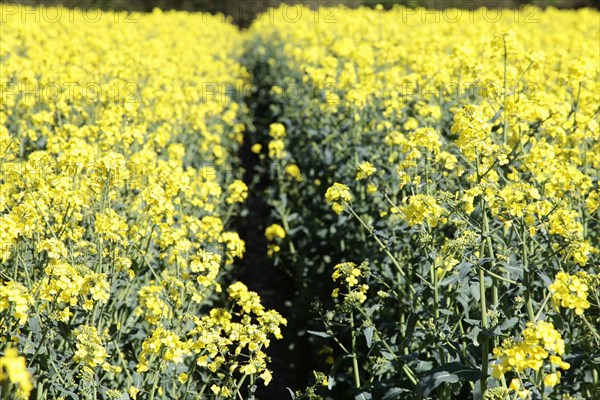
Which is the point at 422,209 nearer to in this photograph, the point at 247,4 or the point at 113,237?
the point at 113,237

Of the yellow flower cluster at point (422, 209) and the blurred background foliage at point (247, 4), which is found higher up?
the blurred background foliage at point (247, 4)

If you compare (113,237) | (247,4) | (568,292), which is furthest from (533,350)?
(247,4)

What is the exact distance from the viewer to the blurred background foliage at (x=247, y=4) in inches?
952

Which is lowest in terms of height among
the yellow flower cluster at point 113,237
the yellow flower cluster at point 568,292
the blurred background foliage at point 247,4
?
the yellow flower cluster at point 113,237

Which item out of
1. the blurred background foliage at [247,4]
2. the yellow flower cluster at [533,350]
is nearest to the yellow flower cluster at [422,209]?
the yellow flower cluster at [533,350]

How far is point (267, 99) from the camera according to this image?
39.0ft

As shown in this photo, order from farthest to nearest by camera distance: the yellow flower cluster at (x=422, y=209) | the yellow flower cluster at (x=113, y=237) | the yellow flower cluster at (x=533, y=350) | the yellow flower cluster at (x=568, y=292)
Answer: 1. the yellow flower cluster at (x=422, y=209)
2. the yellow flower cluster at (x=113, y=237)
3. the yellow flower cluster at (x=568, y=292)
4. the yellow flower cluster at (x=533, y=350)

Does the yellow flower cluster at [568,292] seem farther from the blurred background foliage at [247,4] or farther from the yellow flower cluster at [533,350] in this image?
the blurred background foliage at [247,4]

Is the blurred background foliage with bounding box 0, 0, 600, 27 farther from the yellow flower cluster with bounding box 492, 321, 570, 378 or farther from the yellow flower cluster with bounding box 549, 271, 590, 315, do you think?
the yellow flower cluster with bounding box 492, 321, 570, 378

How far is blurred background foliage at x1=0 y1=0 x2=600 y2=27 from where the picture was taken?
24.2m

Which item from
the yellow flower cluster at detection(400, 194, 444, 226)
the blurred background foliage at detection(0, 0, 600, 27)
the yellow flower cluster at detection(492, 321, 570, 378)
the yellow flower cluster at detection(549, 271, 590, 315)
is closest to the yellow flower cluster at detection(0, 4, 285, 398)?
the yellow flower cluster at detection(400, 194, 444, 226)

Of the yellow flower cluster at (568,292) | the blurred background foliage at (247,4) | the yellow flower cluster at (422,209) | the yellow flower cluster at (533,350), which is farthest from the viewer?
the blurred background foliage at (247,4)

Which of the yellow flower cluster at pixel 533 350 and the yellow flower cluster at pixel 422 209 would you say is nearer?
the yellow flower cluster at pixel 533 350

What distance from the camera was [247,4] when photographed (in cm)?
2733
